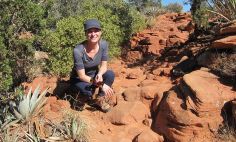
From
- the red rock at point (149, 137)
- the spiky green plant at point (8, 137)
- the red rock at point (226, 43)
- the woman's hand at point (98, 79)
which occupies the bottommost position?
the red rock at point (149, 137)

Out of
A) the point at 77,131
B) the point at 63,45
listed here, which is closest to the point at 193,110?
the point at 77,131

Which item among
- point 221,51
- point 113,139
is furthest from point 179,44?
point 113,139

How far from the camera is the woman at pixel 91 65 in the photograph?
6816 mm

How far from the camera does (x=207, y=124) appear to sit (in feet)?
20.8

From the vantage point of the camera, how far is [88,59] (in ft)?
23.1

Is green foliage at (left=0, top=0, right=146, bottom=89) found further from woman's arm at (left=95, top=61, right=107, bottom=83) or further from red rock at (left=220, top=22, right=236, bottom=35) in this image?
red rock at (left=220, top=22, right=236, bottom=35)

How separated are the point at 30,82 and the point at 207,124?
4.58m

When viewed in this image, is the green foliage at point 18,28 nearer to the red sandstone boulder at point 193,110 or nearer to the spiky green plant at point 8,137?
the spiky green plant at point 8,137

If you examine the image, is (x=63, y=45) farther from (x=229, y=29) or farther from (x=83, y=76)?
(x=229, y=29)

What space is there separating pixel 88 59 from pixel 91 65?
0.43ft

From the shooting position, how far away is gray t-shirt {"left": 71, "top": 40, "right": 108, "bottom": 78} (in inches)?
270

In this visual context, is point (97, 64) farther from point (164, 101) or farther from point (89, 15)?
point (89, 15)

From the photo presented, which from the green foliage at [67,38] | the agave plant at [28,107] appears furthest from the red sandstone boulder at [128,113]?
the green foliage at [67,38]

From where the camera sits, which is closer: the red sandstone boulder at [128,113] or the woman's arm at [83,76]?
the woman's arm at [83,76]
